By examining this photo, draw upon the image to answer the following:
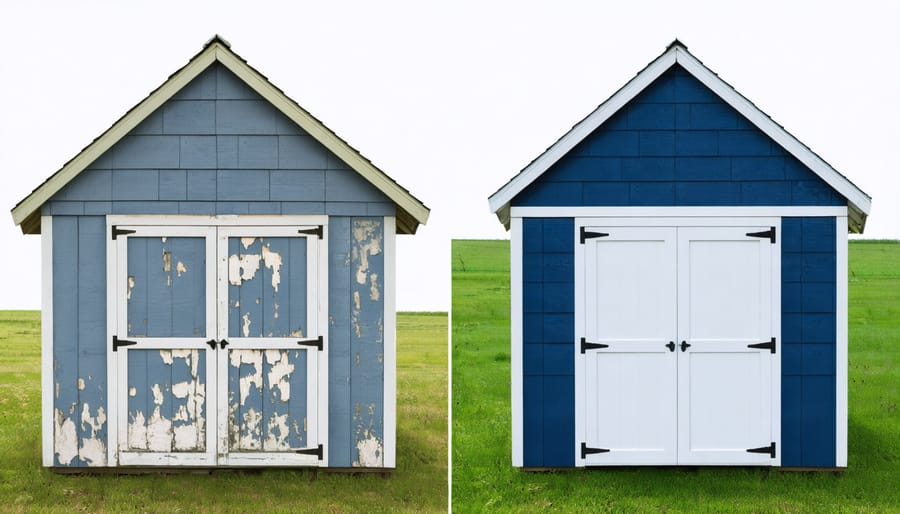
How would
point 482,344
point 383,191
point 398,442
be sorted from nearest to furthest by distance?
1. point 383,191
2. point 398,442
3. point 482,344

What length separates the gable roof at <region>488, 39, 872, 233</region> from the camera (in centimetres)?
1058

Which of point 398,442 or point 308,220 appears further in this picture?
point 398,442

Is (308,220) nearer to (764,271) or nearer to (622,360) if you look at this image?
(622,360)

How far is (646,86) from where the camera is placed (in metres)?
10.6

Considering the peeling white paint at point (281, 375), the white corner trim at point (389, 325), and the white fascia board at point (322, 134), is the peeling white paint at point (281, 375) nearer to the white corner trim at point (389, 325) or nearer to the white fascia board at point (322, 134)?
the white corner trim at point (389, 325)

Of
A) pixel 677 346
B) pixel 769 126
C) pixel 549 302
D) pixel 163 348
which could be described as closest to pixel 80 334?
pixel 163 348

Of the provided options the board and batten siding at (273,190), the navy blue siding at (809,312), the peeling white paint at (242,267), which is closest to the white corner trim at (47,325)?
the board and batten siding at (273,190)

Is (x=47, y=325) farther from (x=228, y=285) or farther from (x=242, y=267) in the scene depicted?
(x=242, y=267)

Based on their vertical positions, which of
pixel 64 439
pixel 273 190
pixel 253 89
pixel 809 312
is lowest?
pixel 64 439

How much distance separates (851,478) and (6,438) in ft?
33.9

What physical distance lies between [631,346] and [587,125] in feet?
7.94

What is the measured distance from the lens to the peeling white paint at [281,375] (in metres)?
10.5

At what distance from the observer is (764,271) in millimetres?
10711

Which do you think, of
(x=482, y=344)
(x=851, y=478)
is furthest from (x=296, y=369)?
(x=482, y=344)
